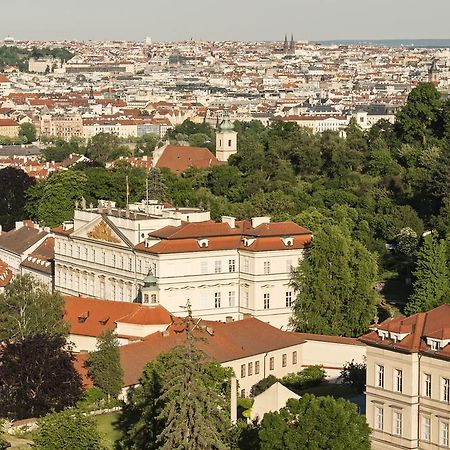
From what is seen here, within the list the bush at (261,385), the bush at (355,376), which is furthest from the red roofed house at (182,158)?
the bush at (261,385)

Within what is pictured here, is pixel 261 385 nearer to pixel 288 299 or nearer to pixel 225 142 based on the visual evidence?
pixel 288 299

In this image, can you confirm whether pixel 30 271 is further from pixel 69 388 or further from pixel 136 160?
pixel 136 160

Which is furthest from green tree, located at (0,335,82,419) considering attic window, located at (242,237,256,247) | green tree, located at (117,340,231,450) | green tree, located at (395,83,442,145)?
green tree, located at (395,83,442,145)

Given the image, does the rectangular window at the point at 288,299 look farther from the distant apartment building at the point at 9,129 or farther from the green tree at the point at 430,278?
the distant apartment building at the point at 9,129

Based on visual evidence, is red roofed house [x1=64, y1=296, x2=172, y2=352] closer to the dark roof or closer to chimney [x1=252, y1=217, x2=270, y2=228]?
chimney [x1=252, y1=217, x2=270, y2=228]

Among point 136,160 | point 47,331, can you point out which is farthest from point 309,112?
point 47,331

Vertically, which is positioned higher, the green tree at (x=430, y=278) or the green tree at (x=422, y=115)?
the green tree at (x=422, y=115)

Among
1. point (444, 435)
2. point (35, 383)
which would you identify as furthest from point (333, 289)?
point (444, 435)
